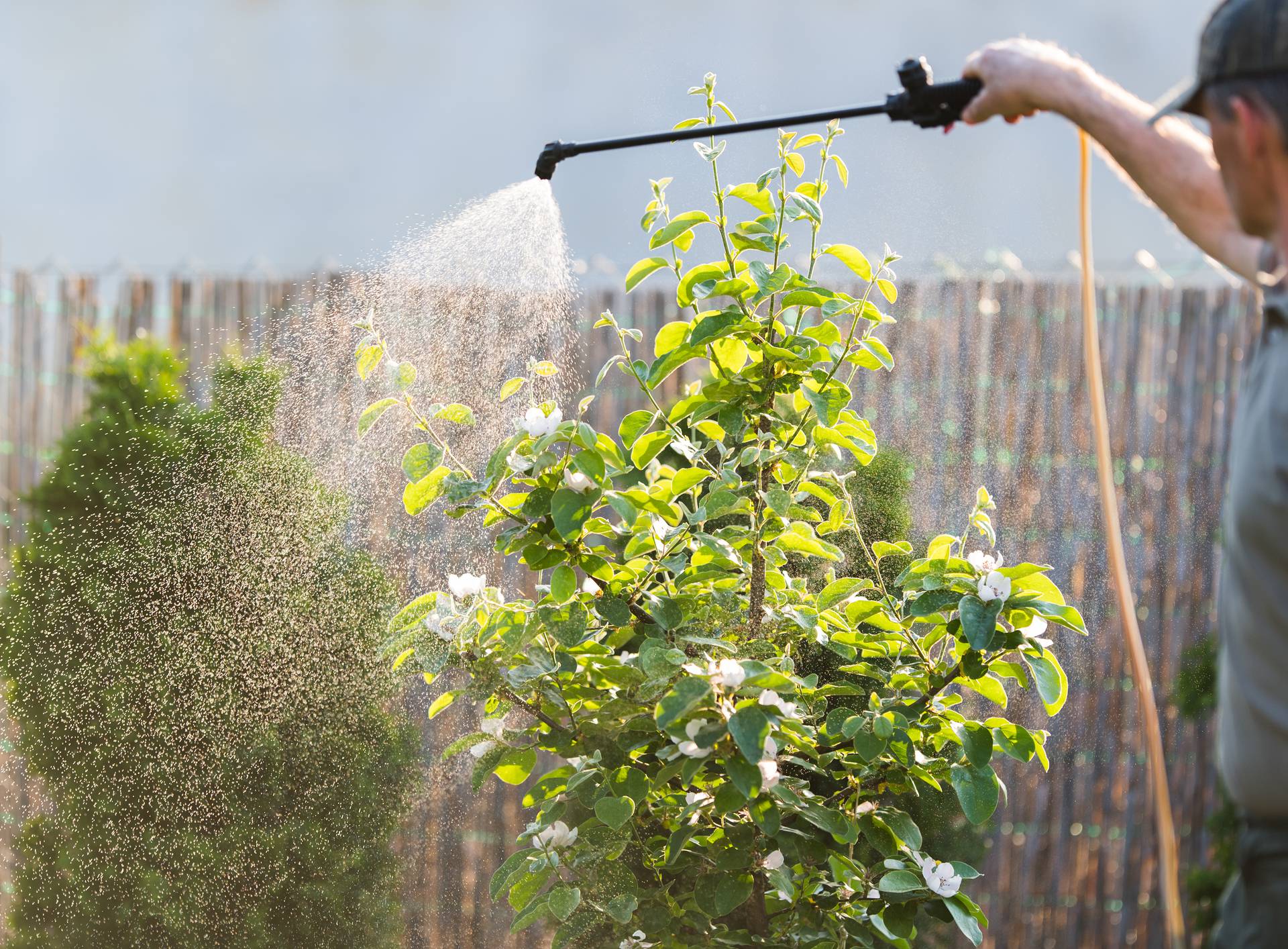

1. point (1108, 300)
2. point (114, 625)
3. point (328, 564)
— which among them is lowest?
point (114, 625)

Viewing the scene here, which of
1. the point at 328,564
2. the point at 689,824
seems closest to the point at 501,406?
the point at 328,564

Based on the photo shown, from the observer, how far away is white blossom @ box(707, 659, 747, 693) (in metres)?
1.38

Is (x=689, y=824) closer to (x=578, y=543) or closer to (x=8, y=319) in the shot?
(x=578, y=543)

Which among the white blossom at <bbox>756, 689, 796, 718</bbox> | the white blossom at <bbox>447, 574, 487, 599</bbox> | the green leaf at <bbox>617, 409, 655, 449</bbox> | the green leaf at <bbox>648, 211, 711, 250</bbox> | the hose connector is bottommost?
the white blossom at <bbox>756, 689, 796, 718</bbox>

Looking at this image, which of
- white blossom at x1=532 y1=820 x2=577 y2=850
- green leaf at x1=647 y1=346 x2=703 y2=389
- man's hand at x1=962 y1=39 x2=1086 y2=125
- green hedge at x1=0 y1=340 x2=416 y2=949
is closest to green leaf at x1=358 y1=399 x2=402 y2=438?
green leaf at x1=647 y1=346 x2=703 y2=389

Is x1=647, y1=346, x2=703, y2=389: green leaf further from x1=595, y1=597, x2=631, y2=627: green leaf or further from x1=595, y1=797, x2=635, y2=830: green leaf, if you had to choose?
x1=595, y1=797, x2=635, y2=830: green leaf

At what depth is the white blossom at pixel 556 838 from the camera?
161 cm

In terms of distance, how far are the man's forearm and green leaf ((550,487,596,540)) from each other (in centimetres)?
69

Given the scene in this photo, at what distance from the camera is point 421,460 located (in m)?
1.54

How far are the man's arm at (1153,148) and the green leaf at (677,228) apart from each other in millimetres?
493

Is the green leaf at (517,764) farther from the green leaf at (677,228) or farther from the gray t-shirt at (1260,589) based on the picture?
the gray t-shirt at (1260,589)

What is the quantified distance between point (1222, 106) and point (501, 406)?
6.87ft

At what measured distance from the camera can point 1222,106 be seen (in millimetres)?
1022

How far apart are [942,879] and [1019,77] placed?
99 cm
